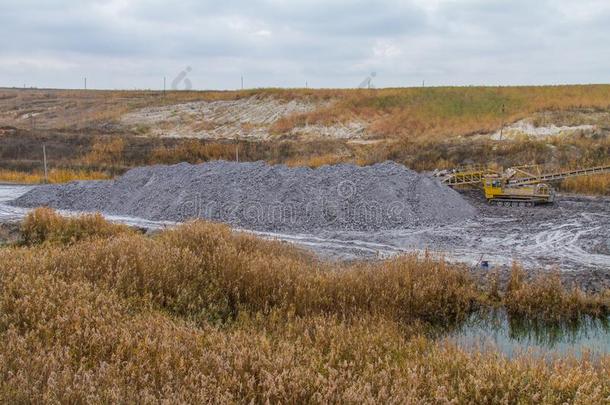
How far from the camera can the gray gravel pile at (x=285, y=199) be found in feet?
55.5

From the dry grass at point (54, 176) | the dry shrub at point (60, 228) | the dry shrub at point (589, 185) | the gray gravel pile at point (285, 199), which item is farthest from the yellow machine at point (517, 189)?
the dry grass at point (54, 176)

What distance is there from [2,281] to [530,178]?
19632 mm

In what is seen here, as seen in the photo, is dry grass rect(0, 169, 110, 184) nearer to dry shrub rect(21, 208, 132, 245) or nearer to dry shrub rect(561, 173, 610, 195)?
dry shrub rect(21, 208, 132, 245)

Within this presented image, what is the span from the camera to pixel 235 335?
6.12 meters

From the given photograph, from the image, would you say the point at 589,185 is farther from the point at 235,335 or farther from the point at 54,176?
the point at 54,176

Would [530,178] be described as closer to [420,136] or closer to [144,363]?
[420,136]

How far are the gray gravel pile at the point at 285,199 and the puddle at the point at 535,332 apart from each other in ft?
24.0

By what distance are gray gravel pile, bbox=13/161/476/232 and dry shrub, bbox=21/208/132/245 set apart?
158 inches

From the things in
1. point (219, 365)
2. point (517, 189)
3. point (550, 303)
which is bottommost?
point (550, 303)

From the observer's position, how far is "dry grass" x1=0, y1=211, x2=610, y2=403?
4684 millimetres

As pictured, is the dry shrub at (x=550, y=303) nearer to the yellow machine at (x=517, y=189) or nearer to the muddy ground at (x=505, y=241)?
the muddy ground at (x=505, y=241)

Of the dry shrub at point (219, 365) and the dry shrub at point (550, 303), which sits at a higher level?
the dry shrub at point (219, 365)

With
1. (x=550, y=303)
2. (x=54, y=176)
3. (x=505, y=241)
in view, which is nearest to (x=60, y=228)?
(x=550, y=303)

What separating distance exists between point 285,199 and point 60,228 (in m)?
6.87
